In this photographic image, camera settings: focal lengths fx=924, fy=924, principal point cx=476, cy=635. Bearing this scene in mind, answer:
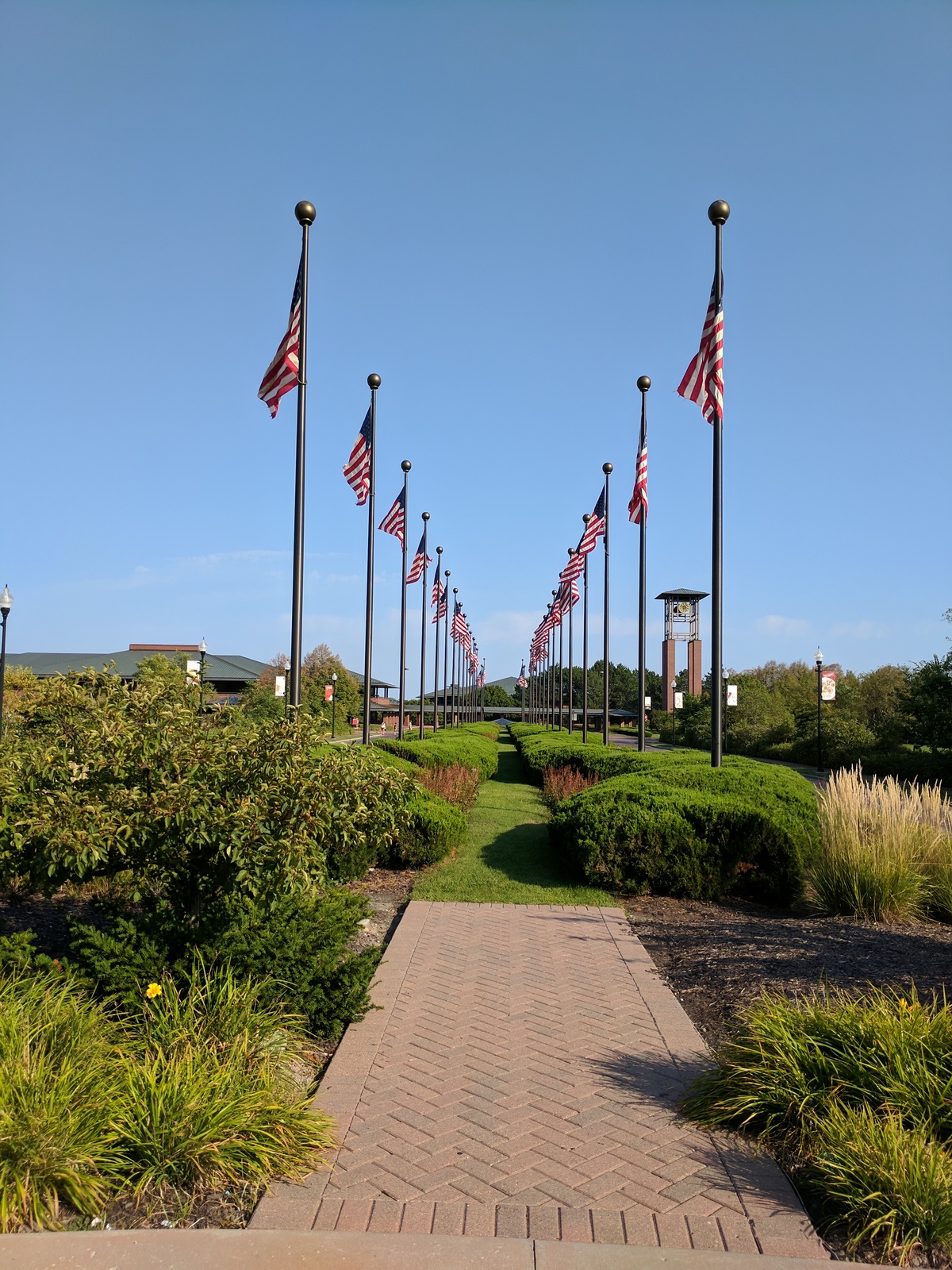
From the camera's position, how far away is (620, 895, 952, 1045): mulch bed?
6.17 meters

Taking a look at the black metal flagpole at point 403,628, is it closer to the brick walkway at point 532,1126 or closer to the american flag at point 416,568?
the american flag at point 416,568

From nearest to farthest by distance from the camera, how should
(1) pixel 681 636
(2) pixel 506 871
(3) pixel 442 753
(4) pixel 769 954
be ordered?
1. (4) pixel 769 954
2. (2) pixel 506 871
3. (3) pixel 442 753
4. (1) pixel 681 636

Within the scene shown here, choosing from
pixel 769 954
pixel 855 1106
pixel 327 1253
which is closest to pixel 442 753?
pixel 769 954

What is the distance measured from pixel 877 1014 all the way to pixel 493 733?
51.3 m

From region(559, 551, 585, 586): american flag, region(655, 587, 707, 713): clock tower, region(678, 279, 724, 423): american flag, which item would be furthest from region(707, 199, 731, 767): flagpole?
region(655, 587, 707, 713): clock tower

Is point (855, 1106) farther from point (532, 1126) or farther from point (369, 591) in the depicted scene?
point (369, 591)

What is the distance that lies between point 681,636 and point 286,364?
2922 inches

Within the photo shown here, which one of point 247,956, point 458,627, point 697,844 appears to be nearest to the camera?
point 247,956

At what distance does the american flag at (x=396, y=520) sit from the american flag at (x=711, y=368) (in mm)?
9435

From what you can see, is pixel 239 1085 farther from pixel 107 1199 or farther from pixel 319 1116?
pixel 107 1199

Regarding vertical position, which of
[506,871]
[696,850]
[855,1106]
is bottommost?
[506,871]

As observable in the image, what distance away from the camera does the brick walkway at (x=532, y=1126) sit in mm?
3389

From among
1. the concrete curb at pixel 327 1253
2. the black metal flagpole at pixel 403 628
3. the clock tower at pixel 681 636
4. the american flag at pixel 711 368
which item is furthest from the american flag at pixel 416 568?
the clock tower at pixel 681 636

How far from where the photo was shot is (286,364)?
33.7ft
